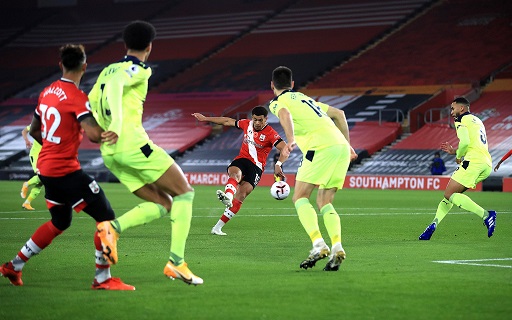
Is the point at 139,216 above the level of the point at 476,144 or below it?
above

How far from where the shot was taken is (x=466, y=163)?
15383mm

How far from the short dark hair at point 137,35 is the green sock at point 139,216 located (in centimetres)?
149

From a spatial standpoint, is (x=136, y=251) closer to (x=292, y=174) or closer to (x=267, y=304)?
(x=267, y=304)

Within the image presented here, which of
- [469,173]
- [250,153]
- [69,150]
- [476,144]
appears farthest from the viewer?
[250,153]

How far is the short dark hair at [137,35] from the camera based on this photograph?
8711 millimetres

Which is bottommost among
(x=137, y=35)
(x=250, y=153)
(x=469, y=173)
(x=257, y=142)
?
(x=469, y=173)

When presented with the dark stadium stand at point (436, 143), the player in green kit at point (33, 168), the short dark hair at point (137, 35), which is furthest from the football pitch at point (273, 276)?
the dark stadium stand at point (436, 143)

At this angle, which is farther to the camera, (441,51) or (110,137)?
(441,51)

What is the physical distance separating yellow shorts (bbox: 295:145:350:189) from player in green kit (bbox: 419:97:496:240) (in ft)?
14.4

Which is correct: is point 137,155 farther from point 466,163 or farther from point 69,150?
point 466,163

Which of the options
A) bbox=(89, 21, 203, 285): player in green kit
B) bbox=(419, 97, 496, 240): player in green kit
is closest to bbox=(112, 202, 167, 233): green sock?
bbox=(89, 21, 203, 285): player in green kit

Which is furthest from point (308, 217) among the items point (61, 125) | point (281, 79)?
point (61, 125)

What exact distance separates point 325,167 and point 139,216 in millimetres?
2655

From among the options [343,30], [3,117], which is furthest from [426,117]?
[3,117]
